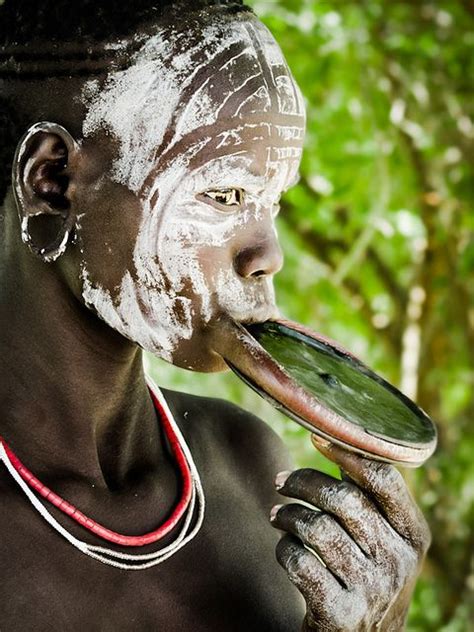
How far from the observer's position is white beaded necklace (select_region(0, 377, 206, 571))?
177cm

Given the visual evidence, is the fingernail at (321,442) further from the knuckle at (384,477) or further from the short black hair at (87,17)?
the short black hair at (87,17)

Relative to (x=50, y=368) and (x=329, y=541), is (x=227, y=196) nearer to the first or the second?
(x=50, y=368)

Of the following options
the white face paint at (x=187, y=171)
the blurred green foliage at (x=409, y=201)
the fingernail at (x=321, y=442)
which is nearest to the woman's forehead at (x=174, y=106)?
the white face paint at (x=187, y=171)

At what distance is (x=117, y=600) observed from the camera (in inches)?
70.6

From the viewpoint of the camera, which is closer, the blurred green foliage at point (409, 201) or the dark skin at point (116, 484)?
the dark skin at point (116, 484)

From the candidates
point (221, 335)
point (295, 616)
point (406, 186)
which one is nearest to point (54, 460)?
point (221, 335)

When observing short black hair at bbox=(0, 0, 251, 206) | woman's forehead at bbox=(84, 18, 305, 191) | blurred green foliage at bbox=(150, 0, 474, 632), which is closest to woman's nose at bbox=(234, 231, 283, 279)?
woman's forehead at bbox=(84, 18, 305, 191)

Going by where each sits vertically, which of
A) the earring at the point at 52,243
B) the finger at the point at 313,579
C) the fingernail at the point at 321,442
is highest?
the earring at the point at 52,243

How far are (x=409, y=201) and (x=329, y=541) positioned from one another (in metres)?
3.30

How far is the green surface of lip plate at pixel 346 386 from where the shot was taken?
164 cm

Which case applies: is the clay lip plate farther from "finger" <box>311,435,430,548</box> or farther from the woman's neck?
the woman's neck

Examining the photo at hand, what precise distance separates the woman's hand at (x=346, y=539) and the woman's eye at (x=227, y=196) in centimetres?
41

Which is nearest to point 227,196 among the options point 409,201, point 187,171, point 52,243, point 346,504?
point 187,171

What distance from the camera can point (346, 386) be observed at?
5.92ft
